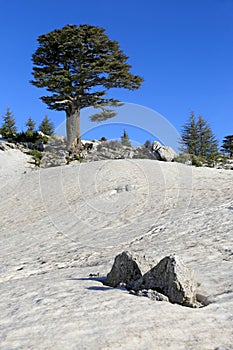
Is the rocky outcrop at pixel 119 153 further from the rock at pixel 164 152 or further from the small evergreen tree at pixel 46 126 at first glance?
the small evergreen tree at pixel 46 126

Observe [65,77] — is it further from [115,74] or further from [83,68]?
[115,74]

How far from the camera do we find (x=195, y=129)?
114ft

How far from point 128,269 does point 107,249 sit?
2.95 meters

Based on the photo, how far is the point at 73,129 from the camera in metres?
28.8

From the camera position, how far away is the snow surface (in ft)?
9.20

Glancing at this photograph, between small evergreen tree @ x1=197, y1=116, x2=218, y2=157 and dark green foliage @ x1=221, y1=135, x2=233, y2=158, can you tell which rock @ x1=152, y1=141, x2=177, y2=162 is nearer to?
small evergreen tree @ x1=197, y1=116, x2=218, y2=157

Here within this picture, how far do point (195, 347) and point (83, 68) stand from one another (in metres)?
26.5

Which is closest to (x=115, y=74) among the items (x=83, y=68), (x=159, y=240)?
(x=83, y=68)

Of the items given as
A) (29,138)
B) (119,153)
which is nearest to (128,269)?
(119,153)

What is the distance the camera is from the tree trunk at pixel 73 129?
28172 millimetres

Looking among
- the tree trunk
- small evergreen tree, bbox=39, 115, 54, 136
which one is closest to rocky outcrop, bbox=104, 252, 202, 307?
the tree trunk

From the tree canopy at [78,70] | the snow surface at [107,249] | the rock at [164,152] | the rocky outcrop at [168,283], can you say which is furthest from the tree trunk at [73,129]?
the rocky outcrop at [168,283]

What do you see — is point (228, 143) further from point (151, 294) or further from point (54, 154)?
point (151, 294)

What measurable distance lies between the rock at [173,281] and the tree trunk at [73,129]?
79.2 ft
